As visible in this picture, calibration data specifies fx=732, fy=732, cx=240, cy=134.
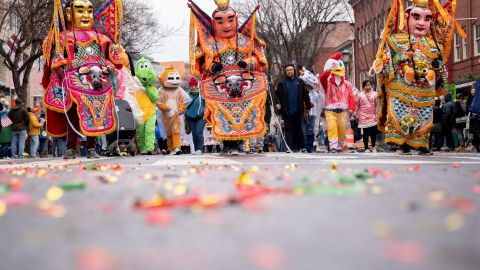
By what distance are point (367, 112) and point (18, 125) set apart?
893cm

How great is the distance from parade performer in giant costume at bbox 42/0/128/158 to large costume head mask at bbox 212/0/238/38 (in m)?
1.63

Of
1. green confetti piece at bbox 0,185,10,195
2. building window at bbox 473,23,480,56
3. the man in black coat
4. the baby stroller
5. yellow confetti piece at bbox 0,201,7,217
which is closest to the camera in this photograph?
yellow confetti piece at bbox 0,201,7,217

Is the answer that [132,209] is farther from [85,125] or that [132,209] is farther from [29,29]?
[29,29]

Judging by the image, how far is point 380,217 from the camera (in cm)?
265

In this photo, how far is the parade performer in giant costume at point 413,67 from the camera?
441 inches

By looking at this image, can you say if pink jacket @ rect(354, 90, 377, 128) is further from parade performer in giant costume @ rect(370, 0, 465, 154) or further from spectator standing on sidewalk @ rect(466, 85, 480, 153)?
parade performer in giant costume @ rect(370, 0, 465, 154)

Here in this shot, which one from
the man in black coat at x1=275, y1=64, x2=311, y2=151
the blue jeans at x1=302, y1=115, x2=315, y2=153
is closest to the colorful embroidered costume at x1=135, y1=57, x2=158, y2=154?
the man in black coat at x1=275, y1=64, x2=311, y2=151

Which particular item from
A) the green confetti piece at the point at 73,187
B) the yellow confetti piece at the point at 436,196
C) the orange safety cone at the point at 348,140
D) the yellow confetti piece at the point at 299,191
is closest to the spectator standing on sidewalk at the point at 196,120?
the orange safety cone at the point at 348,140

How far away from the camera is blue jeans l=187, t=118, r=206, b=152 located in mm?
15664

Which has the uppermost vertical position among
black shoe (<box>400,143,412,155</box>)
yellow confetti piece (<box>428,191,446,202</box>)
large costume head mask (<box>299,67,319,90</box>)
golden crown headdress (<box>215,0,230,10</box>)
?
golden crown headdress (<box>215,0,230,10</box>)

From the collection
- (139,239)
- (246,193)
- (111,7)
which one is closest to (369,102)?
(111,7)

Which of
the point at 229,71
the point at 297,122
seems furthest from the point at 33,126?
the point at 229,71

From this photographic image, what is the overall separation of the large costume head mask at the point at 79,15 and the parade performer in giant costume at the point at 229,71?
A: 169 centimetres

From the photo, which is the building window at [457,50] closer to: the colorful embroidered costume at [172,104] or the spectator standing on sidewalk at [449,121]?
the spectator standing on sidewalk at [449,121]
